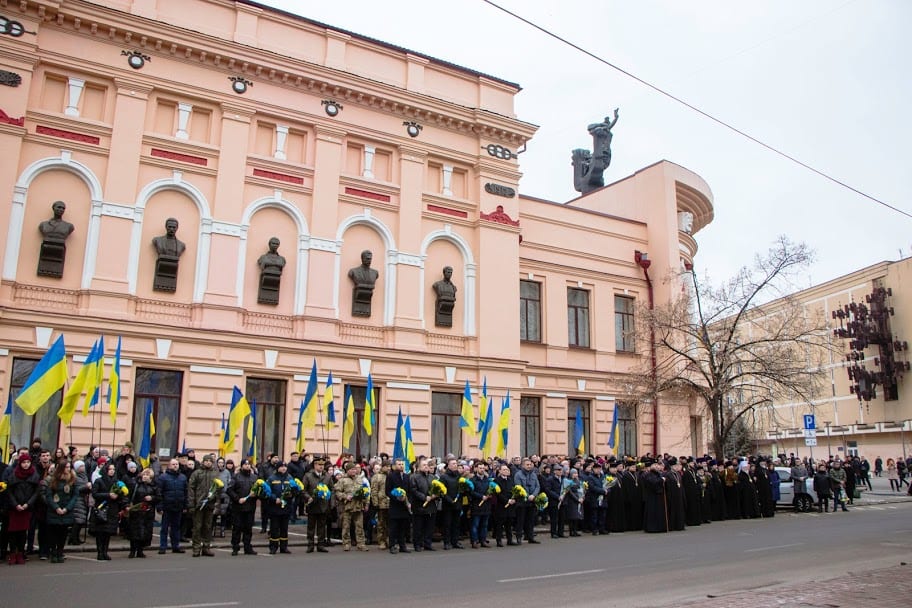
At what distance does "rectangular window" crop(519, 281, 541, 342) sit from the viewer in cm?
2992

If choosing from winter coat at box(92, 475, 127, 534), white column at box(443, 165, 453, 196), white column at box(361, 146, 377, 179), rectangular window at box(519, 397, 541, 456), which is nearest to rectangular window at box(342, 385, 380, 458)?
rectangular window at box(519, 397, 541, 456)

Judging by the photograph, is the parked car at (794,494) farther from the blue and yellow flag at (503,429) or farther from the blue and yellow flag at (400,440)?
the blue and yellow flag at (400,440)

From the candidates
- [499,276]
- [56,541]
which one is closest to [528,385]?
[499,276]

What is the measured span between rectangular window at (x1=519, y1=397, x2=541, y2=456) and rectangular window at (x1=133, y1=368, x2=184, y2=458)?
1193 centimetres

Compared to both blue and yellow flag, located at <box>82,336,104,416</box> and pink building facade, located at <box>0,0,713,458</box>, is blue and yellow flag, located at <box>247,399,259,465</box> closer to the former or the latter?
pink building facade, located at <box>0,0,713,458</box>

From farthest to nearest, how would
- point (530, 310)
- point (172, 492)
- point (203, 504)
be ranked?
point (530, 310)
point (172, 492)
point (203, 504)

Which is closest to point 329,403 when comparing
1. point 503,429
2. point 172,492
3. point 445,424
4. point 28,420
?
point 503,429

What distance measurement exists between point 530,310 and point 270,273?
1074 cm

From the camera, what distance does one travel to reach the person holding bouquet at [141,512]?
49.1 ft

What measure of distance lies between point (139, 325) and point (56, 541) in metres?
8.04

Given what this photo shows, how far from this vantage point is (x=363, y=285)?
24.9 meters

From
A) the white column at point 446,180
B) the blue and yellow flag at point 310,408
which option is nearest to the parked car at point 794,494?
the white column at point 446,180

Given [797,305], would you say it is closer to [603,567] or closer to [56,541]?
[603,567]

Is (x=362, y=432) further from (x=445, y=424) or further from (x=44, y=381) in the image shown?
(x=44, y=381)
